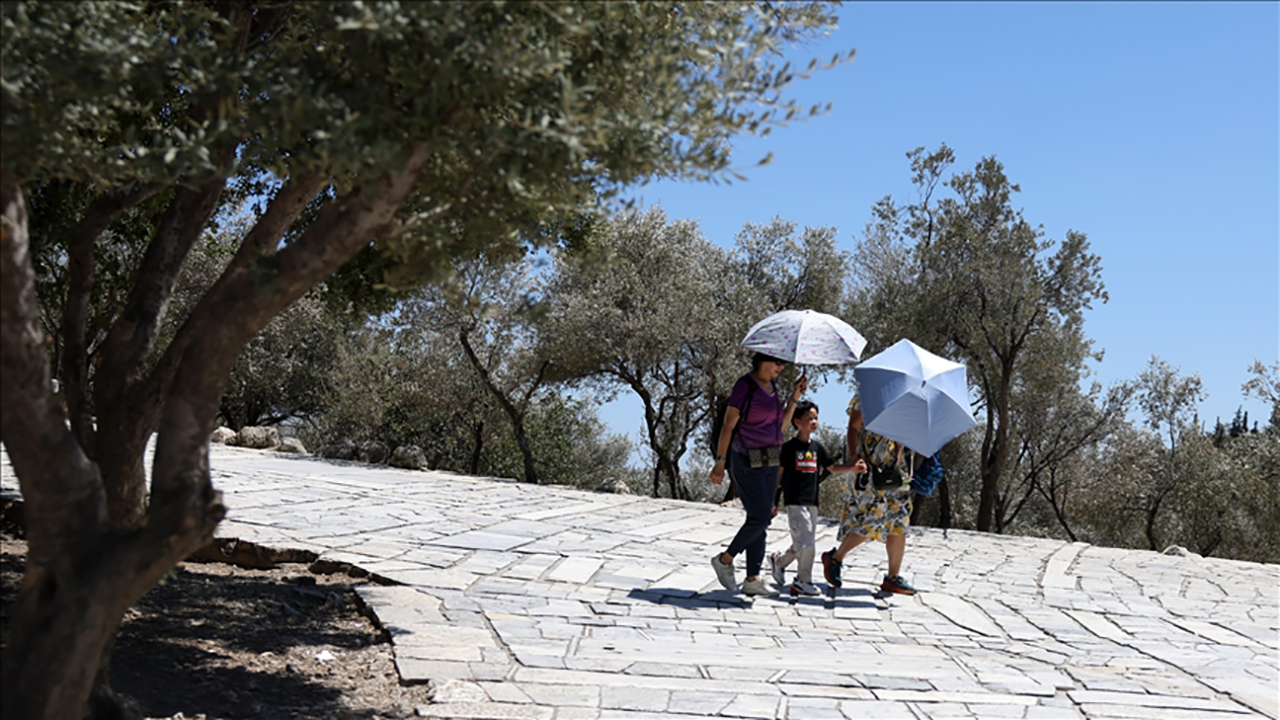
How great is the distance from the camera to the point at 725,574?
8.34m

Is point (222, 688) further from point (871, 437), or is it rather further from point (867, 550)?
point (867, 550)

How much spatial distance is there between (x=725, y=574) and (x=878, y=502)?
1407mm

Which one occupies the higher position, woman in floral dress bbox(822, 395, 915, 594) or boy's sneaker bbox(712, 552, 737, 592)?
woman in floral dress bbox(822, 395, 915, 594)

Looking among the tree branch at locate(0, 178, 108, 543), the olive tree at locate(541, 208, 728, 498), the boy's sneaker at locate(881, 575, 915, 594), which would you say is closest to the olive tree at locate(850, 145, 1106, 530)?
the olive tree at locate(541, 208, 728, 498)

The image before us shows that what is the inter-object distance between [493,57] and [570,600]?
5.12m

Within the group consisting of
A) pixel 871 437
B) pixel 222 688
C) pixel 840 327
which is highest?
pixel 840 327

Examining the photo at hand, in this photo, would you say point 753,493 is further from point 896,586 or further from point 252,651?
point 252,651

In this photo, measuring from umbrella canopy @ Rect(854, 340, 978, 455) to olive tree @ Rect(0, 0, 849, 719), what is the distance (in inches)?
182

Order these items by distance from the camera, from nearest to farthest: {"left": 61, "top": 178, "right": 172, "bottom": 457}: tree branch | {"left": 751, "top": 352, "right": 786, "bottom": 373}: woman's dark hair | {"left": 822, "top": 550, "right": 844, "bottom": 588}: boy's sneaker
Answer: {"left": 61, "top": 178, "right": 172, "bottom": 457}: tree branch < {"left": 751, "top": 352, "right": 786, "bottom": 373}: woman's dark hair < {"left": 822, "top": 550, "right": 844, "bottom": 588}: boy's sneaker

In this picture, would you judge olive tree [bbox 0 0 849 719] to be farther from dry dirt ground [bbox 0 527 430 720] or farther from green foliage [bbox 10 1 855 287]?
dry dirt ground [bbox 0 527 430 720]

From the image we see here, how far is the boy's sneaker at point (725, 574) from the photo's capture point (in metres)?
8.34

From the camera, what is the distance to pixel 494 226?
12.8 feet

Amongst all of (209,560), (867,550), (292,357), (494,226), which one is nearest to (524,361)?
(292,357)

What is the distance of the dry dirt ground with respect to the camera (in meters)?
5.09
